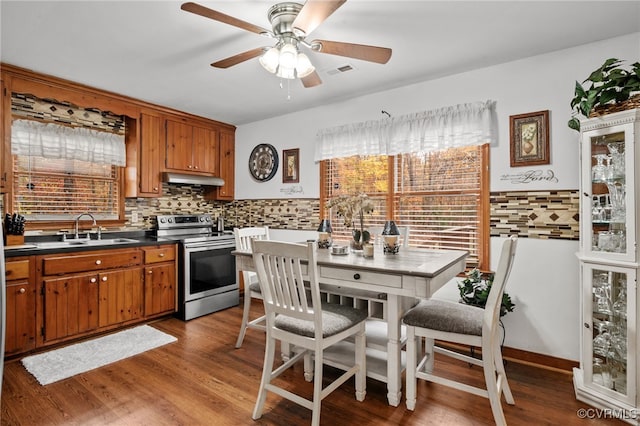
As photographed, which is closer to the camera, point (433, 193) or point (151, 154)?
point (433, 193)

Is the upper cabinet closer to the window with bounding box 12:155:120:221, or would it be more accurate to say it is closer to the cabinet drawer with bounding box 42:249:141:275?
the window with bounding box 12:155:120:221

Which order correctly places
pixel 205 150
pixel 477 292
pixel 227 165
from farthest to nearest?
pixel 227 165
pixel 205 150
pixel 477 292

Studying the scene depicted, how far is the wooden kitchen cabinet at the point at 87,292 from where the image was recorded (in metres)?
2.87

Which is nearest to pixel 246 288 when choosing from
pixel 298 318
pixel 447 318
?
pixel 298 318

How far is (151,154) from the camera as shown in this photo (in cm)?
393

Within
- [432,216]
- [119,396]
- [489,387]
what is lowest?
[119,396]

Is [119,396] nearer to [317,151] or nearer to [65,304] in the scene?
[65,304]

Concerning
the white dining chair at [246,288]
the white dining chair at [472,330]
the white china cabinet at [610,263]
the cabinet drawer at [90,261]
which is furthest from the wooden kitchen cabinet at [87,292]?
the white china cabinet at [610,263]

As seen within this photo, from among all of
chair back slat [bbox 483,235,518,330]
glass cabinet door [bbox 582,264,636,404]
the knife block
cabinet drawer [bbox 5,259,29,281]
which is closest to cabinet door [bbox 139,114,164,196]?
the knife block

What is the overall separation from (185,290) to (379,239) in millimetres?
2147

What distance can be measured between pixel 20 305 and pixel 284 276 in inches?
93.6

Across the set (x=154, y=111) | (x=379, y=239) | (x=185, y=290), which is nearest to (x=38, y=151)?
(x=154, y=111)

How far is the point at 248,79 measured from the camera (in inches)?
125

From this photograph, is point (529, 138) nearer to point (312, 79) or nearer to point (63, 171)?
point (312, 79)
